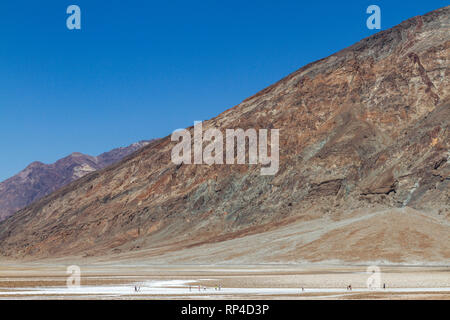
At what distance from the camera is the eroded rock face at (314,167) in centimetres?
10462

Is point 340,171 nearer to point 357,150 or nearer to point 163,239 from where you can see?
point 357,150

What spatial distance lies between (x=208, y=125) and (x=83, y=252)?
42.9 metres

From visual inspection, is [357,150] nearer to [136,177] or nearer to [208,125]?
[208,125]

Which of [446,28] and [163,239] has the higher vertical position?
[446,28]

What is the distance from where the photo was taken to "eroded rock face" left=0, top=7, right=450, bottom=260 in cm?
10462

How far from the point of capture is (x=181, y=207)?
4776 inches

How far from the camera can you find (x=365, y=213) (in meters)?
98.4

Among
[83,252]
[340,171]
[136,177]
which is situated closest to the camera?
[340,171]

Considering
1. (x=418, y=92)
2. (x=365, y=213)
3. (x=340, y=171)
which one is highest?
(x=418, y=92)

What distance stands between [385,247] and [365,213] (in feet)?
69.6

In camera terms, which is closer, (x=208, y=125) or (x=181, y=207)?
(x=181, y=207)

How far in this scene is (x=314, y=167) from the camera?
11469cm
